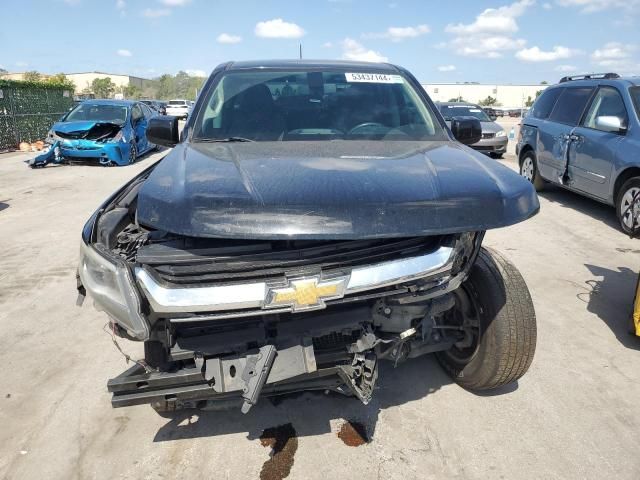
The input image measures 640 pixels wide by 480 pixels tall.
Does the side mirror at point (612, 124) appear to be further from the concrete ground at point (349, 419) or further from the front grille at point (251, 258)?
the front grille at point (251, 258)

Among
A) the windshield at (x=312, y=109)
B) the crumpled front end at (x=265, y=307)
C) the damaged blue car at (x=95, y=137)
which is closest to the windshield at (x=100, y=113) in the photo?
the damaged blue car at (x=95, y=137)

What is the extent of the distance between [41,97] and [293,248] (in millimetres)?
19144

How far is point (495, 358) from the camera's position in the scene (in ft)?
8.67

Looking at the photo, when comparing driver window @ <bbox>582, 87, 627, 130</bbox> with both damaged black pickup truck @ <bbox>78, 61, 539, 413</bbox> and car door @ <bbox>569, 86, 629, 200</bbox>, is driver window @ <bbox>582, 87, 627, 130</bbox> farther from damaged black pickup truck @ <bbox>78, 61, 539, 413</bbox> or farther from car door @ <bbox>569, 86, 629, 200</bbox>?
damaged black pickup truck @ <bbox>78, 61, 539, 413</bbox>

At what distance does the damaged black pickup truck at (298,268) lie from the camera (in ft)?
6.04

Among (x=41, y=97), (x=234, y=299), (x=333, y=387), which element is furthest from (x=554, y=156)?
(x=41, y=97)

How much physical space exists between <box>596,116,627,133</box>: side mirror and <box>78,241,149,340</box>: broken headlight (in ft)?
20.4

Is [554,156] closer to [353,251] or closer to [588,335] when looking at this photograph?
[588,335]

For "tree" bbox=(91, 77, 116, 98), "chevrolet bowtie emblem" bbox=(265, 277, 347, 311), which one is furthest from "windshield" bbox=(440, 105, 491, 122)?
"tree" bbox=(91, 77, 116, 98)

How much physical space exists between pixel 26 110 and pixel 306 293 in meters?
18.2

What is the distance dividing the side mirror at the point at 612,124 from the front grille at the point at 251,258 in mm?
5410

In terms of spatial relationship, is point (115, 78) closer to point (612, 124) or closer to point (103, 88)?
point (103, 88)

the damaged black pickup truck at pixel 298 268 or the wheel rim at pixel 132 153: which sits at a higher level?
the damaged black pickup truck at pixel 298 268

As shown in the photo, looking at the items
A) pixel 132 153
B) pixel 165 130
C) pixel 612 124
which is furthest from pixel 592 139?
pixel 132 153
